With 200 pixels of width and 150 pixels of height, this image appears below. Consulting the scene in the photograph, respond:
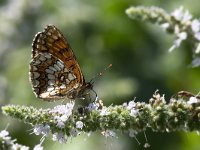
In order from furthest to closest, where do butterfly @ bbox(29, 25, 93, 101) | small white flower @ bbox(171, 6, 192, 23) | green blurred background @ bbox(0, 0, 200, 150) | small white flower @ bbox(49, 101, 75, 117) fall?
green blurred background @ bbox(0, 0, 200, 150) → small white flower @ bbox(171, 6, 192, 23) → butterfly @ bbox(29, 25, 93, 101) → small white flower @ bbox(49, 101, 75, 117)

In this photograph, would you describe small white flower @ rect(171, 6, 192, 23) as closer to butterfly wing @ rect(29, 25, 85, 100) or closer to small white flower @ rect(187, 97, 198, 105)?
butterfly wing @ rect(29, 25, 85, 100)

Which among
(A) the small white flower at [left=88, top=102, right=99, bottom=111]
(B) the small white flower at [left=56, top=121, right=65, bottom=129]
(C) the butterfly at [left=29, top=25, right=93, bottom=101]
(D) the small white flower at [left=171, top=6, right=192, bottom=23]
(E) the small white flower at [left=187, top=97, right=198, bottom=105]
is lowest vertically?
(B) the small white flower at [left=56, top=121, right=65, bottom=129]

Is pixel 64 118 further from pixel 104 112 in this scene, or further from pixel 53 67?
pixel 53 67

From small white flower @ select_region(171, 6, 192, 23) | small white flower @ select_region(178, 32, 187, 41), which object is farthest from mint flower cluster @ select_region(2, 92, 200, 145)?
small white flower @ select_region(171, 6, 192, 23)

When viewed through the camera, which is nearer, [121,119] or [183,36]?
[121,119]

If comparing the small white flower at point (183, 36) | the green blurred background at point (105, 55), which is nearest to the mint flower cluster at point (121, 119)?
the small white flower at point (183, 36)

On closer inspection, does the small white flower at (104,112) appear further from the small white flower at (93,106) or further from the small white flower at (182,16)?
the small white flower at (182,16)

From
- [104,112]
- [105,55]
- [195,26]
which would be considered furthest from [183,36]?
[105,55]
